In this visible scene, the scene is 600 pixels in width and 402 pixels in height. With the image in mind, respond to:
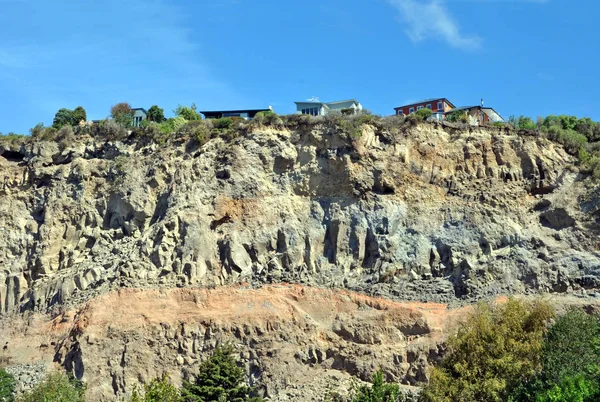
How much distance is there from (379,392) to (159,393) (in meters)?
8.46

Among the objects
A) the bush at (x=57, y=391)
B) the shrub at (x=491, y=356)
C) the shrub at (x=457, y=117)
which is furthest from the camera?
the shrub at (x=457, y=117)

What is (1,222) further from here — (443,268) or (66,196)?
(443,268)

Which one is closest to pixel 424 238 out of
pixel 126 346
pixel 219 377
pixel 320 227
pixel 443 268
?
pixel 443 268

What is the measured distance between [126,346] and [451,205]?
53.2 feet

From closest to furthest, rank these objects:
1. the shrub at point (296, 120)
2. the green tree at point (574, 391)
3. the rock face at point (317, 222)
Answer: the green tree at point (574, 391)
the rock face at point (317, 222)
the shrub at point (296, 120)

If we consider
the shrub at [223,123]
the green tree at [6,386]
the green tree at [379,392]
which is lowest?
the green tree at [6,386]

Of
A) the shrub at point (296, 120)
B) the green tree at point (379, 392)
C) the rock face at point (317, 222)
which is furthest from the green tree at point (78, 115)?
the green tree at point (379, 392)

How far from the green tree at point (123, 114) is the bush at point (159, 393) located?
60.1 feet

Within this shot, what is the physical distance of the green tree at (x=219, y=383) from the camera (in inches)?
1367

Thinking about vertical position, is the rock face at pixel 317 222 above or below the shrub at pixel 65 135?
below

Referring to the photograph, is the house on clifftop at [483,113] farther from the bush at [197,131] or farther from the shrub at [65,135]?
the shrub at [65,135]

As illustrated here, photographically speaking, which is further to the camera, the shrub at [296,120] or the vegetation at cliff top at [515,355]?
the shrub at [296,120]

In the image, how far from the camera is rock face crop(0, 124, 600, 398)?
Result: 3894 centimetres

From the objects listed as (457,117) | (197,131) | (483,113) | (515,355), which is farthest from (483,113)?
(515,355)
